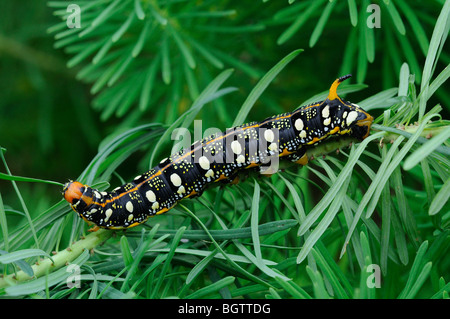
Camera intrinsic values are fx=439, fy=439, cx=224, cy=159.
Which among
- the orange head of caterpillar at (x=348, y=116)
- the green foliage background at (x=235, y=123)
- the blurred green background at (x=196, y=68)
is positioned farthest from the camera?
the blurred green background at (x=196, y=68)

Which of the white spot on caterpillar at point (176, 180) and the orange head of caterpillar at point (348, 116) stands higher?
the orange head of caterpillar at point (348, 116)

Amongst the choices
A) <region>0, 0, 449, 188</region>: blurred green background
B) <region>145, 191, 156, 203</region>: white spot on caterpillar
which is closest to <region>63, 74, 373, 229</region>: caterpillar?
<region>145, 191, 156, 203</region>: white spot on caterpillar

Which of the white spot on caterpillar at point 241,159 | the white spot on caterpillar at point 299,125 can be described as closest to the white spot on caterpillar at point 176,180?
the white spot on caterpillar at point 241,159

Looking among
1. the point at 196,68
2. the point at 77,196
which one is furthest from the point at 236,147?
the point at 196,68

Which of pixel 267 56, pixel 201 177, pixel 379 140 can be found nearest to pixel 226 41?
pixel 267 56

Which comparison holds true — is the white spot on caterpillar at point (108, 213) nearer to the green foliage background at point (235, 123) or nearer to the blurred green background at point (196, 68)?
the green foliage background at point (235, 123)
